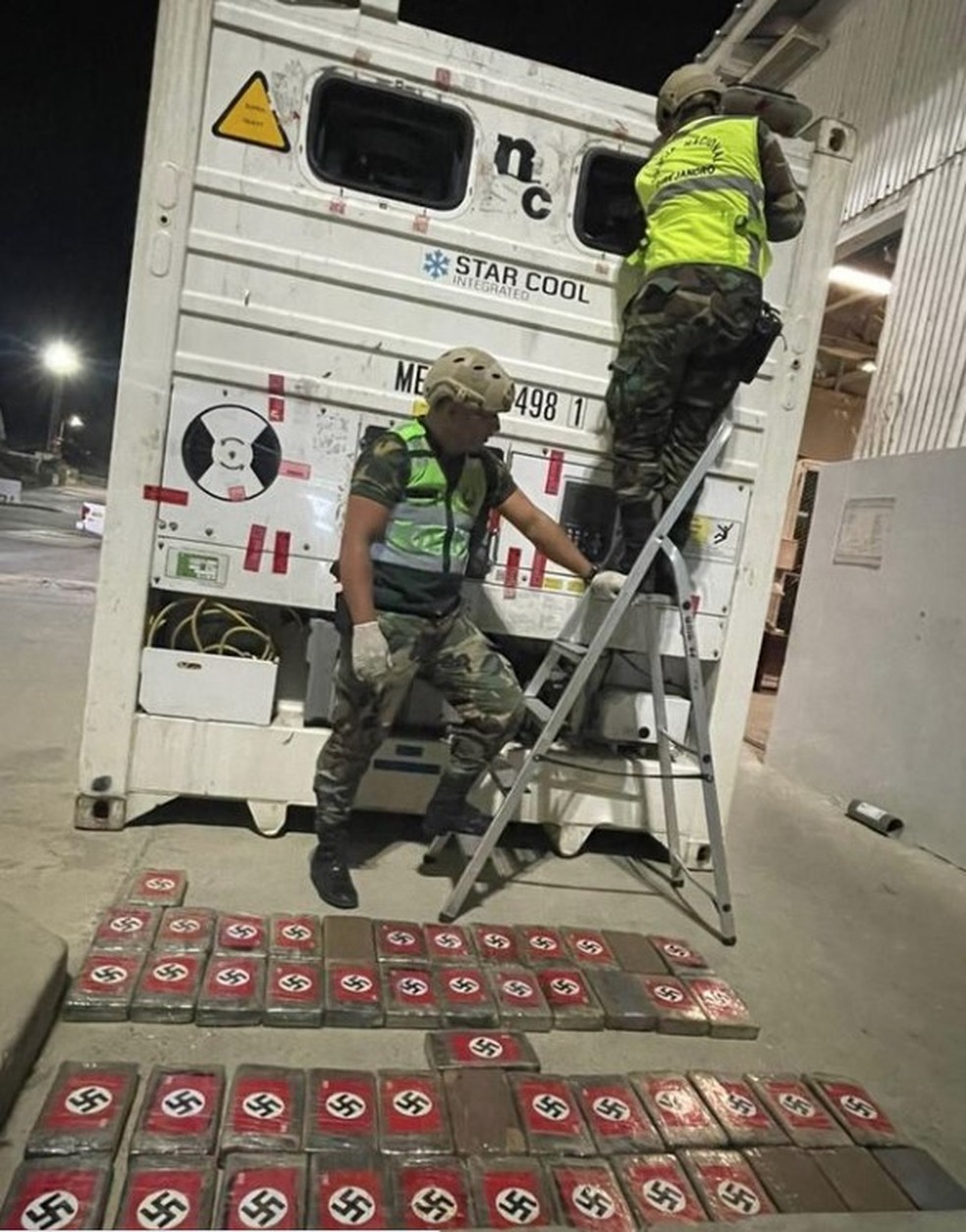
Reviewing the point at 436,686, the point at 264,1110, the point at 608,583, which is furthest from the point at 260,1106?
the point at 608,583

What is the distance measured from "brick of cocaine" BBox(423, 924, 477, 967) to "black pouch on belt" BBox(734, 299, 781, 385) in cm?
215

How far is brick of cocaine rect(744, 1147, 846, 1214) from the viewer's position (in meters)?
1.84

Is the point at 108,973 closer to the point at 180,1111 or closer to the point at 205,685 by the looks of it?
the point at 180,1111

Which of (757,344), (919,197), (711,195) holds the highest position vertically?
(919,197)

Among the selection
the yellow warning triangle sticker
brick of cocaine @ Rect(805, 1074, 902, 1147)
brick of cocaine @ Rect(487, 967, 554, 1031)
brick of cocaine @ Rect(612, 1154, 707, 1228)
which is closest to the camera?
brick of cocaine @ Rect(612, 1154, 707, 1228)

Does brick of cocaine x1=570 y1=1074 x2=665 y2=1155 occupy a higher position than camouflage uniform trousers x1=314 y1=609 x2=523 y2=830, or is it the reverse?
camouflage uniform trousers x1=314 y1=609 x2=523 y2=830

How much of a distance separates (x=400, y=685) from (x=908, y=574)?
11.5 ft

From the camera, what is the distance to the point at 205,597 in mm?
3264

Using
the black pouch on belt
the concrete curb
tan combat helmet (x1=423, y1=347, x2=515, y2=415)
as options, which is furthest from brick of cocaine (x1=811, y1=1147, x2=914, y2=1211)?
the black pouch on belt

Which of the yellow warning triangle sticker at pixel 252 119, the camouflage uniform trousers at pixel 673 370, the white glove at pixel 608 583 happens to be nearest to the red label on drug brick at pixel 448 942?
the white glove at pixel 608 583

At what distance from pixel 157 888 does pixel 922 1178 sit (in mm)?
2244

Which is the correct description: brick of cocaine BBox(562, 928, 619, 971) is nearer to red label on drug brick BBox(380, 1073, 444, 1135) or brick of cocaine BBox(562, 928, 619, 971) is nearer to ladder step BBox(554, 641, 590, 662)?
red label on drug brick BBox(380, 1073, 444, 1135)

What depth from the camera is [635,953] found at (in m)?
2.80

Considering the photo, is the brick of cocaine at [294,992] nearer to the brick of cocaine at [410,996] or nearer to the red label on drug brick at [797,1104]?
the brick of cocaine at [410,996]
